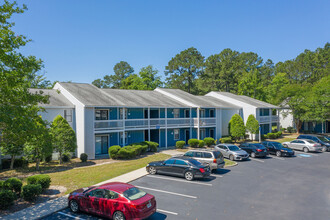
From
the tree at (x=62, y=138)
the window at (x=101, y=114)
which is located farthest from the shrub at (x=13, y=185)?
the window at (x=101, y=114)

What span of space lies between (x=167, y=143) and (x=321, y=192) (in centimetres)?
2086

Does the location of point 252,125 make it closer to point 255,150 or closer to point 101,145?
point 255,150

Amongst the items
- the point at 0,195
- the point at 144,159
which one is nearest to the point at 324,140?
the point at 144,159

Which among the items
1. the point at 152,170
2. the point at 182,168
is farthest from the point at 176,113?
the point at 182,168

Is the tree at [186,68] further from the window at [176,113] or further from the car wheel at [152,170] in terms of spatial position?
the car wheel at [152,170]

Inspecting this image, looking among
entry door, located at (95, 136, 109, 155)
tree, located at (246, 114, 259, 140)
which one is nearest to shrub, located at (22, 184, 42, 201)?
entry door, located at (95, 136, 109, 155)

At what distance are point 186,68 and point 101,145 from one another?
47.2m

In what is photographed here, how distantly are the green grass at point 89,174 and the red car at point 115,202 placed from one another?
383 cm

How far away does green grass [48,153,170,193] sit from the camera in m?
16.0

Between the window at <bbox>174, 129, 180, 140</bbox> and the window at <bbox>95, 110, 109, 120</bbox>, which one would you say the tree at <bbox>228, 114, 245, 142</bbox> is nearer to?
the window at <bbox>174, 129, 180, 140</bbox>

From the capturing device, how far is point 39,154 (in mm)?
20281

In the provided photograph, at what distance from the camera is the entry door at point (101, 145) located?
2697 cm

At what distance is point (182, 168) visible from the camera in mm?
17109

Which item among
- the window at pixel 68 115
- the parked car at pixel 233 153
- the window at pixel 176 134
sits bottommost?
the parked car at pixel 233 153
